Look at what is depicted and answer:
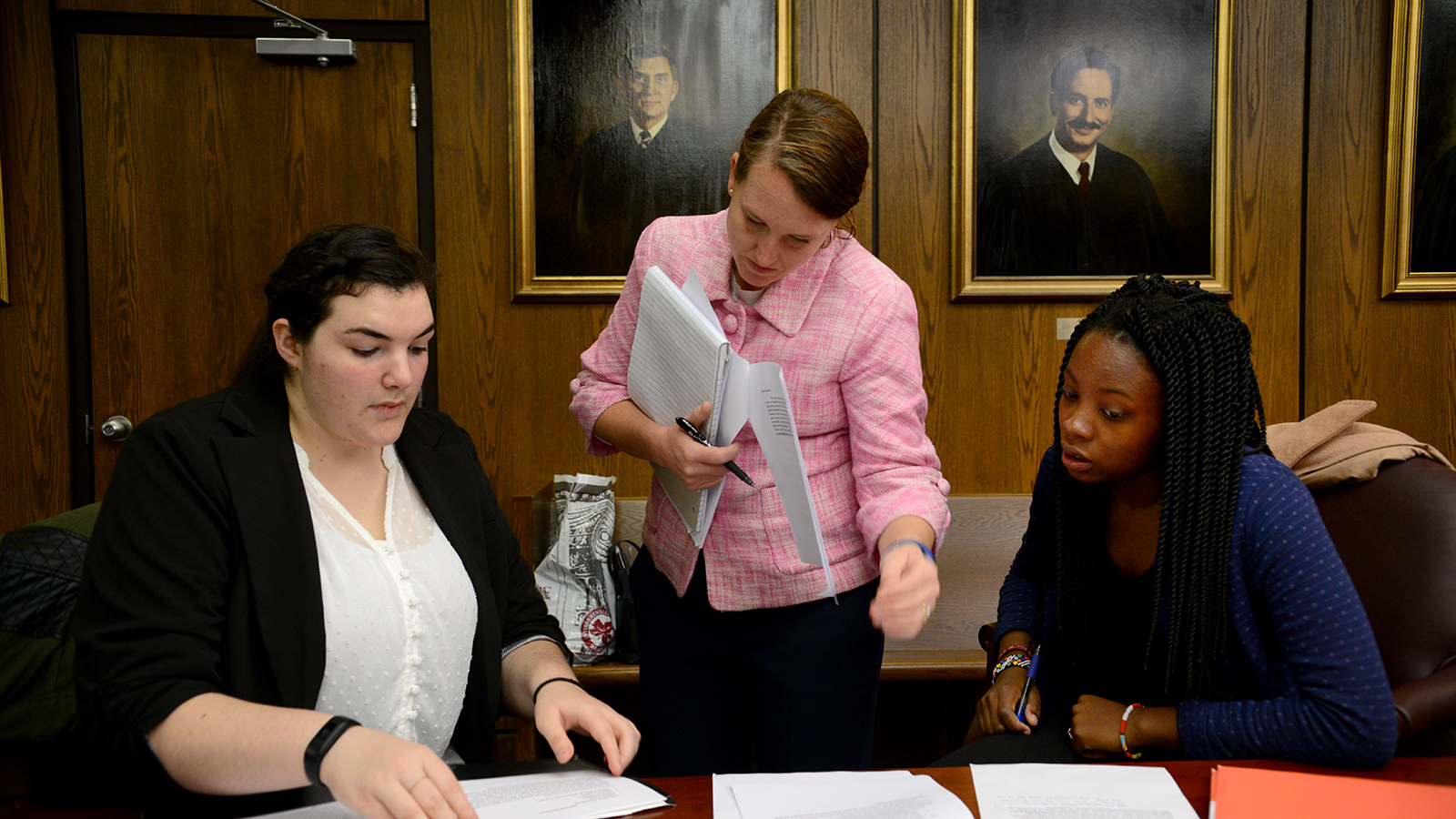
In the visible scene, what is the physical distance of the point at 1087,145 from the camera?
10.7 feet

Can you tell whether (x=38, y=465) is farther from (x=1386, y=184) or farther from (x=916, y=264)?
(x=1386, y=184)

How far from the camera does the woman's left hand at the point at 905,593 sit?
4.00 ft

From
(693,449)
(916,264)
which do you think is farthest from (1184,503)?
(916,264)

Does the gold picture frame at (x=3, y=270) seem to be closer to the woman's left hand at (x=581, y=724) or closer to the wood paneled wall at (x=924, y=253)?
the wood paneled wall at (x=924, y=253)

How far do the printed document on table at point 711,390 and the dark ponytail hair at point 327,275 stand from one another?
14.8 inches

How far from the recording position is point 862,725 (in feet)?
5.29

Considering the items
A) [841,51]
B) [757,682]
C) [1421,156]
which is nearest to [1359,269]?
[1421,156]

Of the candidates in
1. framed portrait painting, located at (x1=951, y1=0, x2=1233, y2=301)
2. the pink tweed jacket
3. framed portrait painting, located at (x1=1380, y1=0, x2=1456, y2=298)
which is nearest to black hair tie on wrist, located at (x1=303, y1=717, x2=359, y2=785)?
the pink tweed jacket

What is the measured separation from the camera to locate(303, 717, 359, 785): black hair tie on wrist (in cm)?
101

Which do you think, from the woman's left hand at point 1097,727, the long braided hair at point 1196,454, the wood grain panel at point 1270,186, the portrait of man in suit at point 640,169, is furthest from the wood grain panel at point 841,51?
the woman's left hand at point 1097,727

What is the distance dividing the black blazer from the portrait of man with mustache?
256 cm

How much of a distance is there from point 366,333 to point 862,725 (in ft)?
3.30

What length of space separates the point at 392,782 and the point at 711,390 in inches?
27.4

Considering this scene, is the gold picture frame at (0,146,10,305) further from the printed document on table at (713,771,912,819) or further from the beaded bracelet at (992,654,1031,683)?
the beaded bracelet at (992,654,1031,683)
